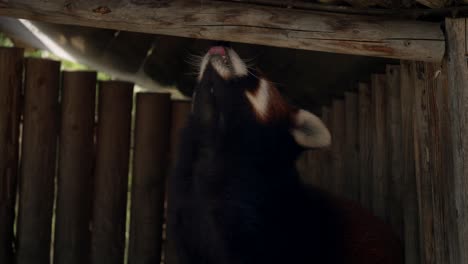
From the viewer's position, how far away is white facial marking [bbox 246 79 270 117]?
4.50 meters

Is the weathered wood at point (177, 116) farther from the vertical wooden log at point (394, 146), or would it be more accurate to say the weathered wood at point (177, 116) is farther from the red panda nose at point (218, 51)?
the vertical wooden log at point (394, 146)

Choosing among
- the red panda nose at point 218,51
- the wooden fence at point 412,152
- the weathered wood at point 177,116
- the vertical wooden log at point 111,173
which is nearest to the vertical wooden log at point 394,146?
the wooden fence at point 412,152

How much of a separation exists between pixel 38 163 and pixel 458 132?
3.42 metres

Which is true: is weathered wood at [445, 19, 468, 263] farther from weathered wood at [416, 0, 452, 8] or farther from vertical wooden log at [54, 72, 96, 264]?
vertical wooden log at [54, 72, 96, 264]

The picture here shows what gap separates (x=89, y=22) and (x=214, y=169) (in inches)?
47.0

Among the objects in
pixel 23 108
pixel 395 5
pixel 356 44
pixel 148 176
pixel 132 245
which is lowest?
pixel 132 245

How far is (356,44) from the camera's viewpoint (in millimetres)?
3863

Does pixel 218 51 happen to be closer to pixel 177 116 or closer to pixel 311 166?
pixel 177 116

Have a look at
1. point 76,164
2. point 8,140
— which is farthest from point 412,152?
point 8,140

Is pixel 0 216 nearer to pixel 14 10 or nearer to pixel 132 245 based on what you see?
pixel 132 245

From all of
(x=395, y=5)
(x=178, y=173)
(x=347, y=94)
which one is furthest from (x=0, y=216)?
(x=395, y=5)

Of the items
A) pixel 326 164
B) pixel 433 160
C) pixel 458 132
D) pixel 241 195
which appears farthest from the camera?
pixel 326 164

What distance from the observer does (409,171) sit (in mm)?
4699

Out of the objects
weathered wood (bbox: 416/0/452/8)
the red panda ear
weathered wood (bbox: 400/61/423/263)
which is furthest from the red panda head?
weathered wood (bbox: 416/0/452/8)
